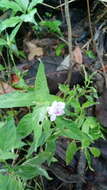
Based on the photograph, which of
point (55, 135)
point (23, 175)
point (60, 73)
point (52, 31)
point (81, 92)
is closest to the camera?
point (23, 175)

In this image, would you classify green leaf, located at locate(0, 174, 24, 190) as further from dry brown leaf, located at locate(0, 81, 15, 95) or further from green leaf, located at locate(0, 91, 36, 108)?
dry brown leaf, located at locate(0, 81, 15, 95)

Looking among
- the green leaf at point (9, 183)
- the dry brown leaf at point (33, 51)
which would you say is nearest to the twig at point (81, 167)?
the green leaf at point (9, 183)

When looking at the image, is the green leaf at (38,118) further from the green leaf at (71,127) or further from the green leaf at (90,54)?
the green leaf at (90,54)

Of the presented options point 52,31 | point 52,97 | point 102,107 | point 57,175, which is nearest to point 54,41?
point 52,31

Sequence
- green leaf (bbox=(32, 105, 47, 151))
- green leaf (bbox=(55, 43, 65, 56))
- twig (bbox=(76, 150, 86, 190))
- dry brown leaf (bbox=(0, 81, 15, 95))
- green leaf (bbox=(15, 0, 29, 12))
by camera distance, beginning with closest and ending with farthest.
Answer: green leaf (bbox=(32, 105, 47, 151))
green leaf (bbox=(15, 0, 29, 12))
twig (bbox=(76, 150, 86, 190))
dry brown leaf (bbox=(0, 81, 15, 95))
green leaf (bbox=(55, 43, 65, 56))

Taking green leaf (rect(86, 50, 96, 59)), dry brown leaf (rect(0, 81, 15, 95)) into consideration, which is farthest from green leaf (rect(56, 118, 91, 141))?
green leaf (rect(86, 50, 96, 59))

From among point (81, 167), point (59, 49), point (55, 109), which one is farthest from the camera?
point (59, 49)

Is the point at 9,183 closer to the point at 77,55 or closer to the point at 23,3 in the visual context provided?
the point at 23,3

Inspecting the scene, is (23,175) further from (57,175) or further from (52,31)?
(52,31)

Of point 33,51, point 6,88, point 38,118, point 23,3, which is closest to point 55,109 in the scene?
point 38,118
